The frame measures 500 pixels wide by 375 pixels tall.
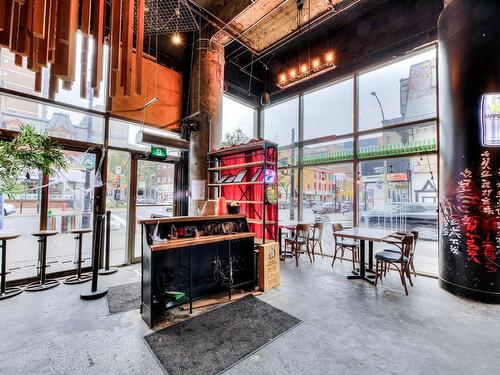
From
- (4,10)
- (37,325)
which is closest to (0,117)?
(4,10)

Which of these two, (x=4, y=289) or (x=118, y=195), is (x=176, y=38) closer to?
(x=118, y=195)

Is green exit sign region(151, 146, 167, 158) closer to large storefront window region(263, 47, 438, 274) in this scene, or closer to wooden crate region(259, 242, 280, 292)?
wooden crate region(259, 242, 280, 292)

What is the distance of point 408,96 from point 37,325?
7176 millimetres

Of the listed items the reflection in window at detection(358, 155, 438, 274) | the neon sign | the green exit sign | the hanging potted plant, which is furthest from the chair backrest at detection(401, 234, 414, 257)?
the hanging potted plant

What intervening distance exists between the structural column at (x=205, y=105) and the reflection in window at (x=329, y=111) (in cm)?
264

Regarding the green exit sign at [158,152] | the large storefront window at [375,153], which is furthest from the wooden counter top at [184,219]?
the large storefront window at [375,153]

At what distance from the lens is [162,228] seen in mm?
3057

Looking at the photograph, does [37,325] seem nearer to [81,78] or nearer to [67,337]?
[67,337]

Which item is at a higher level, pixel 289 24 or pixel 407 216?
pixel 289 24

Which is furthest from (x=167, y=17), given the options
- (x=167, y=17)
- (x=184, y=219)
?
(x=184, y=219)

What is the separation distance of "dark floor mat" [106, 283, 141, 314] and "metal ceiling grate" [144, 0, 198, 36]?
5.05 m

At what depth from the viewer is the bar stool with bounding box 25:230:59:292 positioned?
3674mm

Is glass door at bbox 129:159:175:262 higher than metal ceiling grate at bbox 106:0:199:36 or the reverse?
the reverse

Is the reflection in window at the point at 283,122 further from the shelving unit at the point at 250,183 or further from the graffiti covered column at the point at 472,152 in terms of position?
the graffiti covered column at the point at 472,152
